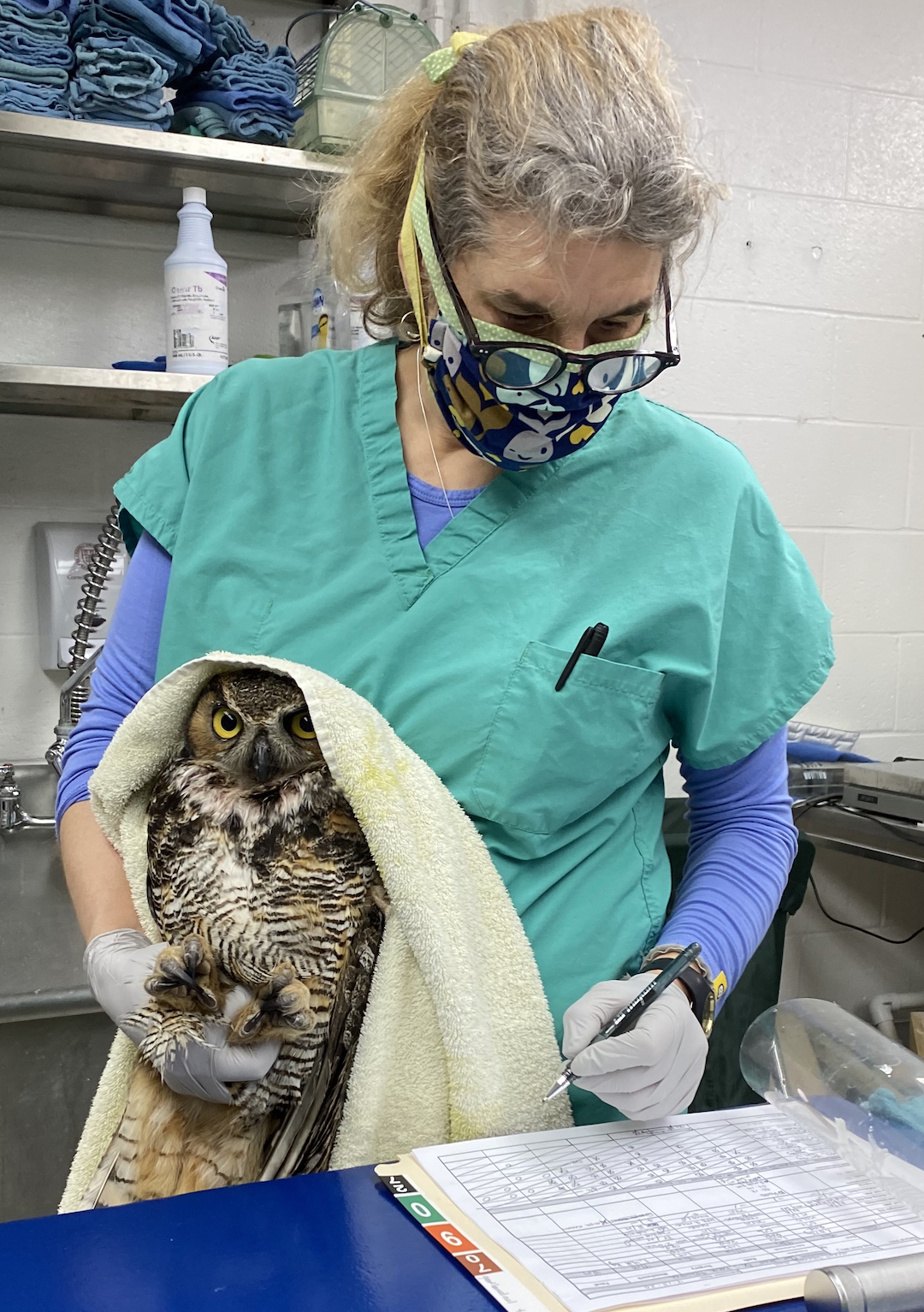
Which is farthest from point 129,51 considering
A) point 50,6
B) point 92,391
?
point 92,391

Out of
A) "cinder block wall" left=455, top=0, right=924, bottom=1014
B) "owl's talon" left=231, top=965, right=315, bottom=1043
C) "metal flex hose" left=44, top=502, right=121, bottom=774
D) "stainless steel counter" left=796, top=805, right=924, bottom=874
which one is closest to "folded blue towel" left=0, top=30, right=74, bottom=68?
"metal flex hose" left=44, top=502, right=121, bottom=774

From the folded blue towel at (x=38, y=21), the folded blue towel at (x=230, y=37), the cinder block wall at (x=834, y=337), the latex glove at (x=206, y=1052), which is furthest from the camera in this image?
the cinder block wall at (x=834, y=337)

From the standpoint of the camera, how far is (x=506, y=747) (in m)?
0.89

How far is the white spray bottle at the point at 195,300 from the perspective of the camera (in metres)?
1.74

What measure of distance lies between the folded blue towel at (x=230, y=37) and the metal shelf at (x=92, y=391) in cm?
51

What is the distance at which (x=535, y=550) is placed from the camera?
0.96 meters

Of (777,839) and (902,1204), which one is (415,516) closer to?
(777,839)

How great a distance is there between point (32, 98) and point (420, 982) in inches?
56.8

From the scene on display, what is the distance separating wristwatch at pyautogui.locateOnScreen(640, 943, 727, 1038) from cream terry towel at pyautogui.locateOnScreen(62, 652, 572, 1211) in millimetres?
110

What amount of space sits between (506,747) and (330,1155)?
1.05ft

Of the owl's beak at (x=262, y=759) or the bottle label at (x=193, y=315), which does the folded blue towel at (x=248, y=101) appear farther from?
the owl's beak at (x=262, y=759)

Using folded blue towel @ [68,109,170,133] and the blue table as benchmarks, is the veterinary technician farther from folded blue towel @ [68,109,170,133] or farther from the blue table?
folded blue towel @ [68,109,170,133]

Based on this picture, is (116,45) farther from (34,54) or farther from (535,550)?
(535,550)

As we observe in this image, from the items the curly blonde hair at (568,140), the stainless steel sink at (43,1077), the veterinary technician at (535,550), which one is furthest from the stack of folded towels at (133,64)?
the stainless steel sink at (43,1077)
